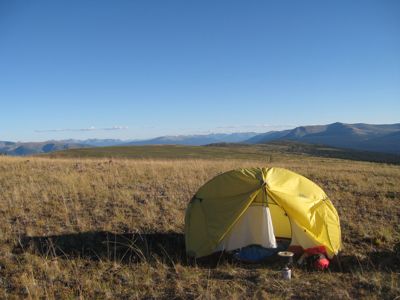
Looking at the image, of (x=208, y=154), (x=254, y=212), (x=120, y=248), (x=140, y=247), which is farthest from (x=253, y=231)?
(x=208, y=154)

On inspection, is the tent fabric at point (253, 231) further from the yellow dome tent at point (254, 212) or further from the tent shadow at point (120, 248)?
the tent shadow at point (120, 248)

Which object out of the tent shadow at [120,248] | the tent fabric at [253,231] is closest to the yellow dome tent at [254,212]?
the tent fabric at [253,231]

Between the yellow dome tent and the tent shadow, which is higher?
the yellow dome tent

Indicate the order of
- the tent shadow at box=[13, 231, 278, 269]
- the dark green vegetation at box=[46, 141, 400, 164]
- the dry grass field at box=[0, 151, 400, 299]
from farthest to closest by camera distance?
the dark green vegetation at box=[46, 141, 400, 164], the tent shadow at box=[13, 231, 278, 269], the dry grass field at box=[0, 151, 400, 299]

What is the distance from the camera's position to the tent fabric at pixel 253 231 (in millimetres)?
8398

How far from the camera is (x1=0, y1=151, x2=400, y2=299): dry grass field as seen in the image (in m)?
6.15

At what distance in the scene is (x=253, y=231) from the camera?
8.58 m

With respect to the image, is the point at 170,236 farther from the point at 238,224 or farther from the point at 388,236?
the point at 388,236

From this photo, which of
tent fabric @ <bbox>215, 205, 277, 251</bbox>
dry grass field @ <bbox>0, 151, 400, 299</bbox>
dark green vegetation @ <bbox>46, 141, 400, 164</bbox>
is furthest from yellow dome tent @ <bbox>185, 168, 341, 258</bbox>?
dark green vegetation @ <bbox>46, 141, 400, 164</bbox>

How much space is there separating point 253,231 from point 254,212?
451 mm

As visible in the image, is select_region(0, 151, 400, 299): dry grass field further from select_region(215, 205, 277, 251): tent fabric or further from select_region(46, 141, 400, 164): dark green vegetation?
select_region(46, 141, 400, 164): dark green vegetation

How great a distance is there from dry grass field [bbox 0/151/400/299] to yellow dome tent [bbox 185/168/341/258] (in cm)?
54

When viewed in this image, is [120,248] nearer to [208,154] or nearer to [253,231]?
[253,231]

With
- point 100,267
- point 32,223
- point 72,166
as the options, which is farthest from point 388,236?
point 72,166
